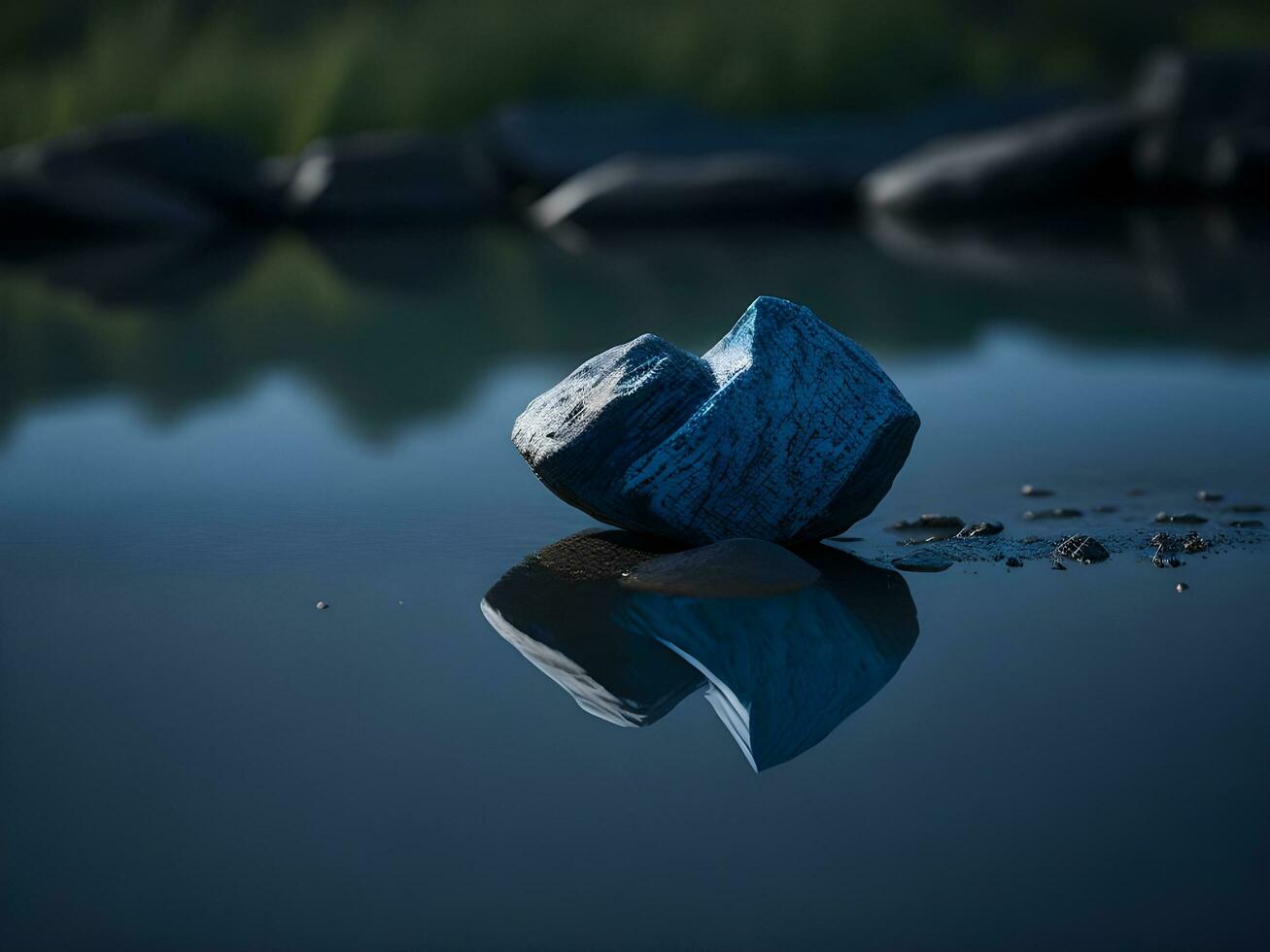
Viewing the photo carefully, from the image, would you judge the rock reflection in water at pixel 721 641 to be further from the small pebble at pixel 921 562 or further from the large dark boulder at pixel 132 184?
the large dark boulder at pixel 132 184

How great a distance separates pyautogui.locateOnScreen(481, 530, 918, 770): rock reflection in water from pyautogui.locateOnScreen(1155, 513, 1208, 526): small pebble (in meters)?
0.59

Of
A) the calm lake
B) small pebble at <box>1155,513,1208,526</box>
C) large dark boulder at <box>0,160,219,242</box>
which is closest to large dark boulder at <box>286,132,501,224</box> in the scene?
large dark boulder at <box>0,160,219,242</box>

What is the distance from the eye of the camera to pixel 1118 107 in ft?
31.9

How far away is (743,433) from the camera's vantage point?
2.64 m

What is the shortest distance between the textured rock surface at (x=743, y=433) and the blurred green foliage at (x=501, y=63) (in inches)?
372

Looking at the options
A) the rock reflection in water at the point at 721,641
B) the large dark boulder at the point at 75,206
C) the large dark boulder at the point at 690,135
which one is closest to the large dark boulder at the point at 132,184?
the large dark boulder at the point at 75,206

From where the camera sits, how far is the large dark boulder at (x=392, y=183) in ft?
34.1

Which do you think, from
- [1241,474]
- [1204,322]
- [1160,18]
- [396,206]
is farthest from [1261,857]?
[1160,18]

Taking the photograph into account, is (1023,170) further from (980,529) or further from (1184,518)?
(980,529)

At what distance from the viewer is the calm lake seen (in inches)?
62.7

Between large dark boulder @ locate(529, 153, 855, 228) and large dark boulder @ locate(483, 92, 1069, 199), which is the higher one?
large dark boulder @ locate(483, 92, 1069, 199)

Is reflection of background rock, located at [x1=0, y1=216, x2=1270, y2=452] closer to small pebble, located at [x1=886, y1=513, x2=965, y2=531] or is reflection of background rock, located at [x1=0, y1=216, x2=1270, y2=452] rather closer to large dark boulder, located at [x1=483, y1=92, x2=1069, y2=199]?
small pebble, located at [x1=886, y1=513, x2=965, y2=531]

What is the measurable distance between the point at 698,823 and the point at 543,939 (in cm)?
26

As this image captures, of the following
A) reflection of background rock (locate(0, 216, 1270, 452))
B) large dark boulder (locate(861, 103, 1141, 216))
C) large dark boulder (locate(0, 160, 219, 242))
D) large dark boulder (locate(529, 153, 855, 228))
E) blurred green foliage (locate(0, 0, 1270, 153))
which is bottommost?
reflection of background rock (locate(0, 216, 1270, 452))
